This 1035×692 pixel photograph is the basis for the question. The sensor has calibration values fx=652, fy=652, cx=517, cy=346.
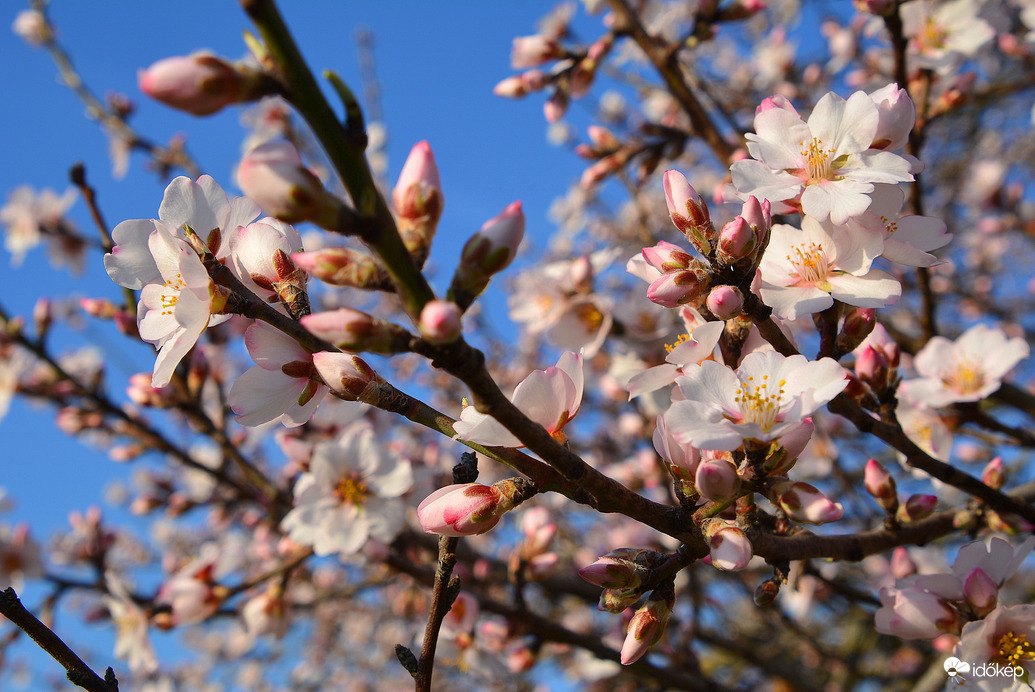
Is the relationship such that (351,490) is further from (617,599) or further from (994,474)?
(994,474)

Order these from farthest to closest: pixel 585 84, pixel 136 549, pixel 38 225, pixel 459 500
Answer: pixel 136 549, pixel 38 225, pixel 585 84, pixel 459 500

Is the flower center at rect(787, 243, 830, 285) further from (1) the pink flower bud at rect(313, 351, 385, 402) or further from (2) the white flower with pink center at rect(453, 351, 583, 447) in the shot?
(1) the pink flower bud at rect(313, 351, 385, 402)

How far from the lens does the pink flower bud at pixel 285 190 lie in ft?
2.52

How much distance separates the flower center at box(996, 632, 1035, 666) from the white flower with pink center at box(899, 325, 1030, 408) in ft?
2.60

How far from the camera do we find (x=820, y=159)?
4.30 feet

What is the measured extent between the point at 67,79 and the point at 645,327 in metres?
4.07

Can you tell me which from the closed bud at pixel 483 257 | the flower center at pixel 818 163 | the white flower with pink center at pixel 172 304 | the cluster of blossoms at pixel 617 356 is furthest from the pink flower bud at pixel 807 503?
the white flower with pink center at pixel 172 304

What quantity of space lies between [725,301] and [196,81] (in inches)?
33.9

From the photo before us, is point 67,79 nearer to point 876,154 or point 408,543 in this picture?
point 408,543

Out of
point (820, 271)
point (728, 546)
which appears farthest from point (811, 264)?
point (728, 546)

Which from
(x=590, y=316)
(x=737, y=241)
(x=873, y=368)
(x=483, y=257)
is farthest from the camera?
(x=590, y=316)

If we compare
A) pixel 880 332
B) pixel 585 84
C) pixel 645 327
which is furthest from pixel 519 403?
pixel 585 84

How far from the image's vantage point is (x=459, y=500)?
1.05 m

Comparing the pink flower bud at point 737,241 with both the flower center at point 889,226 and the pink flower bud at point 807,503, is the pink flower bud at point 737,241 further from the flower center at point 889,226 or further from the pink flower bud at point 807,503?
the pink flower bud at point 807,503
